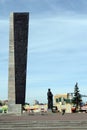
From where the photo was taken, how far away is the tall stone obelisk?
127ft

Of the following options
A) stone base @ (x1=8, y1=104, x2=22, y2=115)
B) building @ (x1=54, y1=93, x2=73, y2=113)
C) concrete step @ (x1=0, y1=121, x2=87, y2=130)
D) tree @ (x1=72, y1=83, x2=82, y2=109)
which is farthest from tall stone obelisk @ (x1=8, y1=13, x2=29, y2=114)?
tree @ (x1=72, y1=83, x2=82, y2=109)

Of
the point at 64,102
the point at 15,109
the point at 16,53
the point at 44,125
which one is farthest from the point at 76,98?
the point at 44,125

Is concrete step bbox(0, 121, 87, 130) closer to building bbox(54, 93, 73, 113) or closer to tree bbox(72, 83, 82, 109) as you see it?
building bbox(54, 93, 73, 113)

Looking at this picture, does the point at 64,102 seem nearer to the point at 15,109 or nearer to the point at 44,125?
the point at 15,109

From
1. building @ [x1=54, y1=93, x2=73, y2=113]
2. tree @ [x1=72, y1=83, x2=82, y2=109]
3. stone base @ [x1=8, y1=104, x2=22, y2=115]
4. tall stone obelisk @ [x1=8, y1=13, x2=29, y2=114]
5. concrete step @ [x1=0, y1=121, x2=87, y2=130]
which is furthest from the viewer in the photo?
tree @ [x1=72, y1=83, x2=82, y2=109]

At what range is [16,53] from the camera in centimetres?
3856

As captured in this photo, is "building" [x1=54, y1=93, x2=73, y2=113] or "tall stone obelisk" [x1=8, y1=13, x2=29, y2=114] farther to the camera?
"building" [x1=54, y1=93, x2=73, y2=113]

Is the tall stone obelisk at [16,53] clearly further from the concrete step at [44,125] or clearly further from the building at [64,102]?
the building at [64,102]

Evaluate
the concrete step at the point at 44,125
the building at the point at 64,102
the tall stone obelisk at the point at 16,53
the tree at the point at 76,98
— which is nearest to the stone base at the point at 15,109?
the tall stone obelisk at the point at 16,53

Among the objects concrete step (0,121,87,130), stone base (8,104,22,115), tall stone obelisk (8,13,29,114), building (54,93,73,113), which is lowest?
building (54,93,73,113)

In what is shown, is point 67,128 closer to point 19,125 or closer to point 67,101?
point 19,125

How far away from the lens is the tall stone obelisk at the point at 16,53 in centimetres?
3856

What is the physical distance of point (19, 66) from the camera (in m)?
38.9

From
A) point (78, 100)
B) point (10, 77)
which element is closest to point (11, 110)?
point (10, 77)
